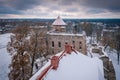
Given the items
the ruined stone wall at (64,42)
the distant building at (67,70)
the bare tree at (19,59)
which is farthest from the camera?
the ruined stone wall at (64,42)

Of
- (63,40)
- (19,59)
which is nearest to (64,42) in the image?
(63,40)

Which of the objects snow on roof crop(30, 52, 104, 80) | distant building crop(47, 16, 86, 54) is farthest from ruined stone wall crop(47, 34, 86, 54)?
snow on roof crop(30, 52, 104, 80)

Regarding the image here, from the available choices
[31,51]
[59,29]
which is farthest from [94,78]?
[59,29]

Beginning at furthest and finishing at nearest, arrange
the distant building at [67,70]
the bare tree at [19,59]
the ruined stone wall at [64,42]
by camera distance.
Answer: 1. the ruined stone wall at [64,42]
2. the bare tree at [19,59]
3. the distant building at [67,70]

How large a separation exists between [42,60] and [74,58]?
10.7m

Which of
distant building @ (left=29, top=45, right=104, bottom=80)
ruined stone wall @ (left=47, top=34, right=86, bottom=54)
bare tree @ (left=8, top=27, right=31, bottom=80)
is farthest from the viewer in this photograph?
ruined stone wall @ (left=47, top=34, right=86, bottom=54)

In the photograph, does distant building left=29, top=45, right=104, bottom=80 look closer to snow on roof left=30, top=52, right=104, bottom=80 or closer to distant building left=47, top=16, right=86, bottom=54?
snow on roof left=30, top=52, right=104, bottom=80

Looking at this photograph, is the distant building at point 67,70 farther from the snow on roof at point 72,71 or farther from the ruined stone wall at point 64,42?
the ruined stone wall at point 64,42

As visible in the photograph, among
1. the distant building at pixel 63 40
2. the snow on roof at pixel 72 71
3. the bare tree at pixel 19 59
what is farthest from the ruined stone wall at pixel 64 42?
the snow on roof at pixel 72 71

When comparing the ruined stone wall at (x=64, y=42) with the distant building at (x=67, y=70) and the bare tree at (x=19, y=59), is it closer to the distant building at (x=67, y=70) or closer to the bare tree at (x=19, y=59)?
the bare tree at (x=19, y=59)

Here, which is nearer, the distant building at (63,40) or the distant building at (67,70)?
the distant building at (67,70)

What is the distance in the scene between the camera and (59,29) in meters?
30.4

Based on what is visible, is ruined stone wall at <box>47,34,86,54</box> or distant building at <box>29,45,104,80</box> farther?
ruined stone wall at <box>47,34,86,54</box>

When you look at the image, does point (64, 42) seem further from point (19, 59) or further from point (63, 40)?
point (19, 59)
